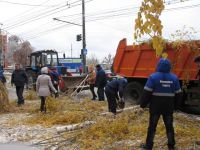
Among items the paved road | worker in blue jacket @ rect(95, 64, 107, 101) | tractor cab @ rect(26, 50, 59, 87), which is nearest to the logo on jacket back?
the paved road

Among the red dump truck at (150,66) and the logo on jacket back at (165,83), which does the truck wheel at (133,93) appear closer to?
the red dump truck at (150,66)

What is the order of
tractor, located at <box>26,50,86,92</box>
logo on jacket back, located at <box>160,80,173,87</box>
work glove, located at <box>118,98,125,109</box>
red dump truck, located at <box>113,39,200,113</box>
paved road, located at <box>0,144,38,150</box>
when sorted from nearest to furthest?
logo on jacket back, located at <box>160,80,173,87</box> → paved road, located at <box>0,144,38,150</box> → work glove, located at <box>118,98,125,109</box> → red dump truck, located at <box>113,39,200,113</box> → tractor, located at <box>26,50,86,92</box>

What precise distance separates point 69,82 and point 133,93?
6490 mm

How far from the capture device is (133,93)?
55.5ft

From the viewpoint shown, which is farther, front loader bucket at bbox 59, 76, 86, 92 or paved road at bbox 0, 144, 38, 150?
front loader bucket at bbox 59, 76, 86, 92

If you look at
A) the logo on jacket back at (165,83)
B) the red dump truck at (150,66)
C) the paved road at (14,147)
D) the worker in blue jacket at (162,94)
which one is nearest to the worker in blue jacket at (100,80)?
the red dump truck at (150,66)

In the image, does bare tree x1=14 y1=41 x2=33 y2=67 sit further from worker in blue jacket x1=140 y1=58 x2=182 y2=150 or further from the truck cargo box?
worker in blue jacket x1=140 y1=58 x2=182 y2=150

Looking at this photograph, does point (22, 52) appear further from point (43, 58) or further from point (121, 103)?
point (121, 103)

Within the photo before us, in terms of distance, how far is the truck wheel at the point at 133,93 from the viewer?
16.5 metres

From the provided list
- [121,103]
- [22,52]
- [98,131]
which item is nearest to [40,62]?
[121,103]

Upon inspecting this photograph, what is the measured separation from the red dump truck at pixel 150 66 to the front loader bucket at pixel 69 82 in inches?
222

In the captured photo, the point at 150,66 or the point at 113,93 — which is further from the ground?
the point at 150,66

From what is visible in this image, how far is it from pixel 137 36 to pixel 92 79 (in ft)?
40.2

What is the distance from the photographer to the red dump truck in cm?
1404
